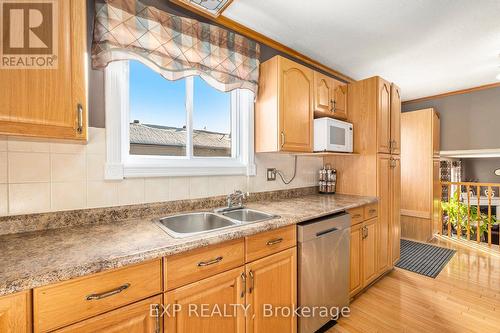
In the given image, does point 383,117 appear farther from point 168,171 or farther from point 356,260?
point 168,171

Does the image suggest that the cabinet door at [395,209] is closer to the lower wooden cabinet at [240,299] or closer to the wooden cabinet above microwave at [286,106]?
the wooden cabinet above microwave at [286,106]

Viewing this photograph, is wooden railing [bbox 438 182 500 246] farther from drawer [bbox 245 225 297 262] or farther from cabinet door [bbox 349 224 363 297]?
drawer [bbox 245 225 297 262]

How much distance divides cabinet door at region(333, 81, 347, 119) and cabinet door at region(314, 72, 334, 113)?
8 cm

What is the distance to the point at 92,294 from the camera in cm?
81

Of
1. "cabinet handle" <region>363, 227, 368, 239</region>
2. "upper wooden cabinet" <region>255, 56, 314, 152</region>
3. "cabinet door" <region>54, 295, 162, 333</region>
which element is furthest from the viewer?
"cabinet handle" <region>363, 227, 368, 239</region>

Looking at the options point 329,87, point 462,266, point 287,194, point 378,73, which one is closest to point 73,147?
point 287,194

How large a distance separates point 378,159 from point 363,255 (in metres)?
0.99

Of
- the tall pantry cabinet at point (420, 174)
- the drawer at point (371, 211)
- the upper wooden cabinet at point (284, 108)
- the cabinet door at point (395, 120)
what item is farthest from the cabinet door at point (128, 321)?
the tall pantry cabinet at point (420, 174)

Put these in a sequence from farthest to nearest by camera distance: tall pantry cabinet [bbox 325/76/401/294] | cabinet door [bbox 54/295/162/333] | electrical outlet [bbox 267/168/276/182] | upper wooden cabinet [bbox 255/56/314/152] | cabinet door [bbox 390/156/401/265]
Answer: cabinet door [bbox 390/156/401/265]
tall pantry cabinet [bbox 325/76/401/294]
electrical outlet [bbox 267/168/276/182]
upper wooden cabinet [bbox 255/56/314/152]
cabinet door [bbox 54/295/162/333]

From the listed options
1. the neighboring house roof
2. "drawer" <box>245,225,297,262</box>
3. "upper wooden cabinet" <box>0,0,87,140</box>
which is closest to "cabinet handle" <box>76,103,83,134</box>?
"upper wooden cabinet" <box>0,0,87,140</box>

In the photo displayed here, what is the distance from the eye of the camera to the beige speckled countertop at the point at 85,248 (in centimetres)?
73

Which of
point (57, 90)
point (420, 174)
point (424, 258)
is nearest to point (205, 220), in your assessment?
point (57, 90)

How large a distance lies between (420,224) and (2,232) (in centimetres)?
480

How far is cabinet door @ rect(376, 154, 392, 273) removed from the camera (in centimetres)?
240
